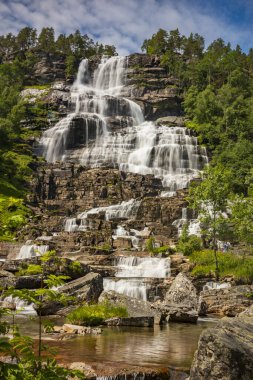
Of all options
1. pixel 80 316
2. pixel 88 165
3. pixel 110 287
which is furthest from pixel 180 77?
pixel 80 316

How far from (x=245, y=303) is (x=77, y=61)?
104 meters

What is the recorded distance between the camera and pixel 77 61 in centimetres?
11606

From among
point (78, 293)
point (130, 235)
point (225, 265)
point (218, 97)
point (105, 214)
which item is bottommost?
point (78, 293)

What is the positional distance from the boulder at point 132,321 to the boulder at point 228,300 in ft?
25.9

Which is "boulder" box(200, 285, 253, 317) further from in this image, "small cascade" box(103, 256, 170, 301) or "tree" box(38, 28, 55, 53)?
"tree" box(38, 28, 55, 53)

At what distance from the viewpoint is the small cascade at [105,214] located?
163 feet

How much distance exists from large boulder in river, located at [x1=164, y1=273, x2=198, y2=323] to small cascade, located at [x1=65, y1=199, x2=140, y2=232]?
84.0 feet

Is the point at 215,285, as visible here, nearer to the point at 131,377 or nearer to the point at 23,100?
the point at 131,377

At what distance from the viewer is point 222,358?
7.68 m

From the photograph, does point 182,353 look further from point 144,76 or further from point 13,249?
point 144,76

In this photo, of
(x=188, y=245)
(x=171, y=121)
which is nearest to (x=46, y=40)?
(x=171, y=121)

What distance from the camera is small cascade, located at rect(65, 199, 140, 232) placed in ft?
163

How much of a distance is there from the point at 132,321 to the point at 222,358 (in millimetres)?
10967

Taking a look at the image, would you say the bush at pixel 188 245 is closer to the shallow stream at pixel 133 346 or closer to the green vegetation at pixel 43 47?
the shallow stream at pixel 133 346
